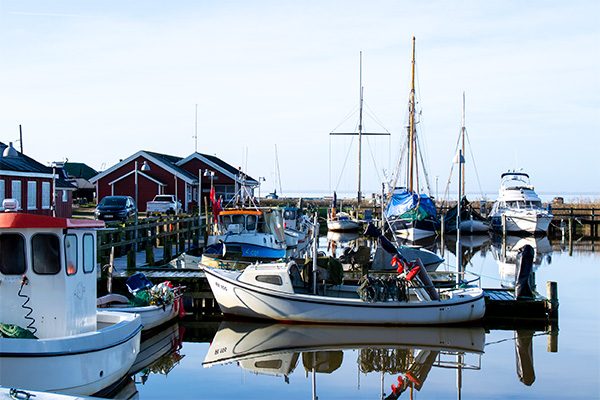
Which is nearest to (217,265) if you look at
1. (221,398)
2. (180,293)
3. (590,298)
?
(180,293)

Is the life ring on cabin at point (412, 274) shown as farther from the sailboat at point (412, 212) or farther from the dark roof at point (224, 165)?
the dark roof at point (224, 165)

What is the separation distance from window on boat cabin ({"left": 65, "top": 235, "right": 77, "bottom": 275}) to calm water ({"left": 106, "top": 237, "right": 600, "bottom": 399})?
7.84 ft

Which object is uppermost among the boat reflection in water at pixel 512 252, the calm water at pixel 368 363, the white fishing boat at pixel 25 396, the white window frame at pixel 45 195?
the white window frame at pixel 45 195

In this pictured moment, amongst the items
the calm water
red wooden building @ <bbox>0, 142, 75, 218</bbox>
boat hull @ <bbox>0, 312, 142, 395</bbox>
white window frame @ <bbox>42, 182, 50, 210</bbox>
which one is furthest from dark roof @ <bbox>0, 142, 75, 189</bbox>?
boat hull @ <bbox>0, 312, 142, 395</bbox>

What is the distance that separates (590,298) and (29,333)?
714 inches

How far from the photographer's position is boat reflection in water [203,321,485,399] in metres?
14.9

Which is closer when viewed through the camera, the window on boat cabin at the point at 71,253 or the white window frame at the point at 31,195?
the window on boat cabin at the point at 71,253

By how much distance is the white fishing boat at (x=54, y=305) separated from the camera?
11.0 m

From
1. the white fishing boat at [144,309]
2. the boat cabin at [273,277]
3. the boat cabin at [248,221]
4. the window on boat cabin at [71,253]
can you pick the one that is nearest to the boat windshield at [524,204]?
the boat cabin at [248,221]

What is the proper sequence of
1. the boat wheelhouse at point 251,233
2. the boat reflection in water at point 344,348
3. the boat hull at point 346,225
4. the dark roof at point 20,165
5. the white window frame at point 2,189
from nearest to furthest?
1. the boat reflection in water at point 344,348
2. the boat wheelhouse at point 251,233
3. the white window frame at point 2,189
4. the dark roof at point 20,165
5. the boat hull at point 346,225

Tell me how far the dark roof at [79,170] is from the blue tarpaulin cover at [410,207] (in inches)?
1624

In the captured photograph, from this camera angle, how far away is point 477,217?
54344 mm

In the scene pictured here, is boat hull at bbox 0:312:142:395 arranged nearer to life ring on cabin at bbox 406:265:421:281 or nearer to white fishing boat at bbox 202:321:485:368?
white fishing boat at bbox 202:321:485:368

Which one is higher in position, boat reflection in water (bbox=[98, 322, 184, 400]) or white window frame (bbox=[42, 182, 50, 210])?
white window frame (bbox=[42, 182, 50, 210])
